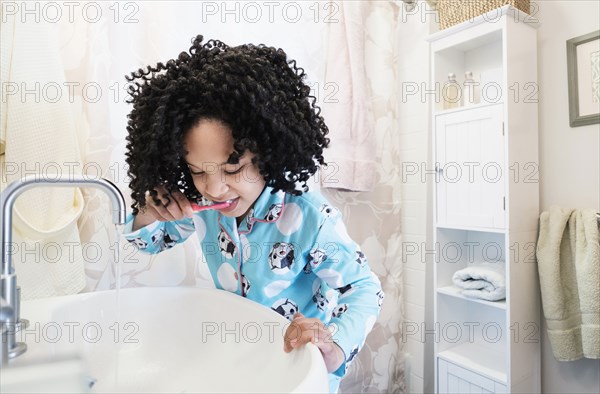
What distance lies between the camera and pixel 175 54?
125 centimetres

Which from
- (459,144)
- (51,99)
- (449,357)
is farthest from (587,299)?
(51,99)

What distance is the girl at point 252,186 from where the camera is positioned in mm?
731

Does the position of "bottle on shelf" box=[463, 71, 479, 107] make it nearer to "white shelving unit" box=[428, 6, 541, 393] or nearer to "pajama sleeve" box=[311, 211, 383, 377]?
"white shelving unit" box=[428, 6, 541, 393]

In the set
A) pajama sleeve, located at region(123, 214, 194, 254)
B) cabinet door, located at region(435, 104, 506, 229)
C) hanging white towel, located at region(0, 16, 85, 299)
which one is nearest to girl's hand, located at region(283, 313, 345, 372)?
pajama sleeve, located at region(123, 214, 194, 254)

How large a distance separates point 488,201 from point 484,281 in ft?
0.96

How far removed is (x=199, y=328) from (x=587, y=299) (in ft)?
3.92

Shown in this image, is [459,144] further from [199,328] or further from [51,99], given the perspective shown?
[51,99]

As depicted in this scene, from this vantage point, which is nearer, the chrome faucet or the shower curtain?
the chrome faucet

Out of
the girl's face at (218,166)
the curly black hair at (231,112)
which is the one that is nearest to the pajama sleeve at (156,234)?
the curly black hair at (231,112)

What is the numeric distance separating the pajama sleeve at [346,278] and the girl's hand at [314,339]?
69mm

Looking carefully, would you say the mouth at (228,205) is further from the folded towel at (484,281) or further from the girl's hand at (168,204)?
the folded towel at (484,281)

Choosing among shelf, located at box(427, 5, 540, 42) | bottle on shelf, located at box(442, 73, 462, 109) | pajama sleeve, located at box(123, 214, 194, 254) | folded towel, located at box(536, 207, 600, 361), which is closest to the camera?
pajama sleeve, located at box(123, 214, 194, 254)

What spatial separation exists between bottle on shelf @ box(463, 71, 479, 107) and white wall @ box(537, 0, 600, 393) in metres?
0.24

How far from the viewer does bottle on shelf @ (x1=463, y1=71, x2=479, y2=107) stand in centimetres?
155
